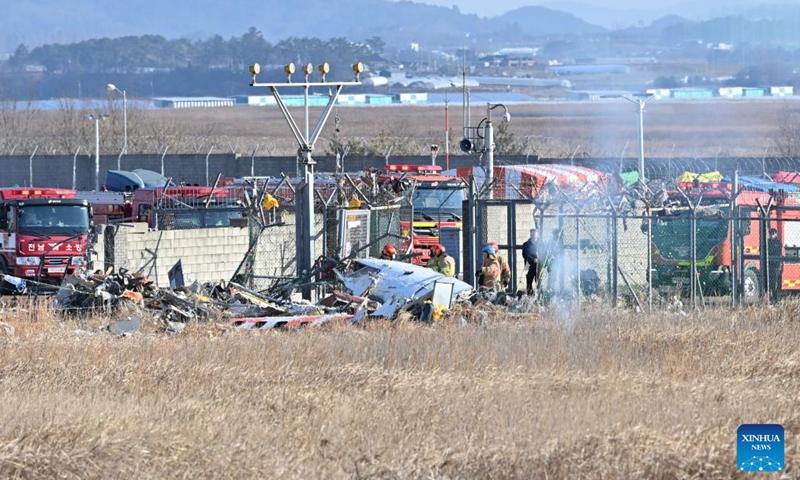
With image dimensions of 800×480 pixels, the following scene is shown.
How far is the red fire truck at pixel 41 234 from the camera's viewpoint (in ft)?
81.7

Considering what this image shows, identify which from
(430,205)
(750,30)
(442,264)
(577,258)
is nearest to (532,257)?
(442,264)

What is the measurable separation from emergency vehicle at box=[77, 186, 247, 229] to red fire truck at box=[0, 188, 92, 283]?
1662 millimetres

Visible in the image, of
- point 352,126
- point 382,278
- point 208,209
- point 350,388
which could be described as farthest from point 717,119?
point 350,388

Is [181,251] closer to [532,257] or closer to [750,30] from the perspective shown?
[532,257]

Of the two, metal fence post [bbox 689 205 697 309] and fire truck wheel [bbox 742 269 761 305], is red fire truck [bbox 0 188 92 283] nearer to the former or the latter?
metal fence post [bbox 689 205 697 309]

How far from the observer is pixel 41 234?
2520 centimetres

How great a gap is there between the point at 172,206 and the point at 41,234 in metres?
4.71

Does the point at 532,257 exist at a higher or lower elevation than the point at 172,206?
lower

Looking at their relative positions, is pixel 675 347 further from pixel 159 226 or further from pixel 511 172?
pixel 511 172

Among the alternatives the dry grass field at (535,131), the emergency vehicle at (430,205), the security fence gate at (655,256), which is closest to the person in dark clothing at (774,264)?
the security fence gate at (655,256)

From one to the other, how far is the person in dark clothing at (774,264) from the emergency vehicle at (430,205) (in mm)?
7148

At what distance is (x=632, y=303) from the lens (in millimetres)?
19094

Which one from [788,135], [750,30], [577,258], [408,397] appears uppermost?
[750,30]

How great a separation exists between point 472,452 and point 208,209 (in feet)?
56.0
